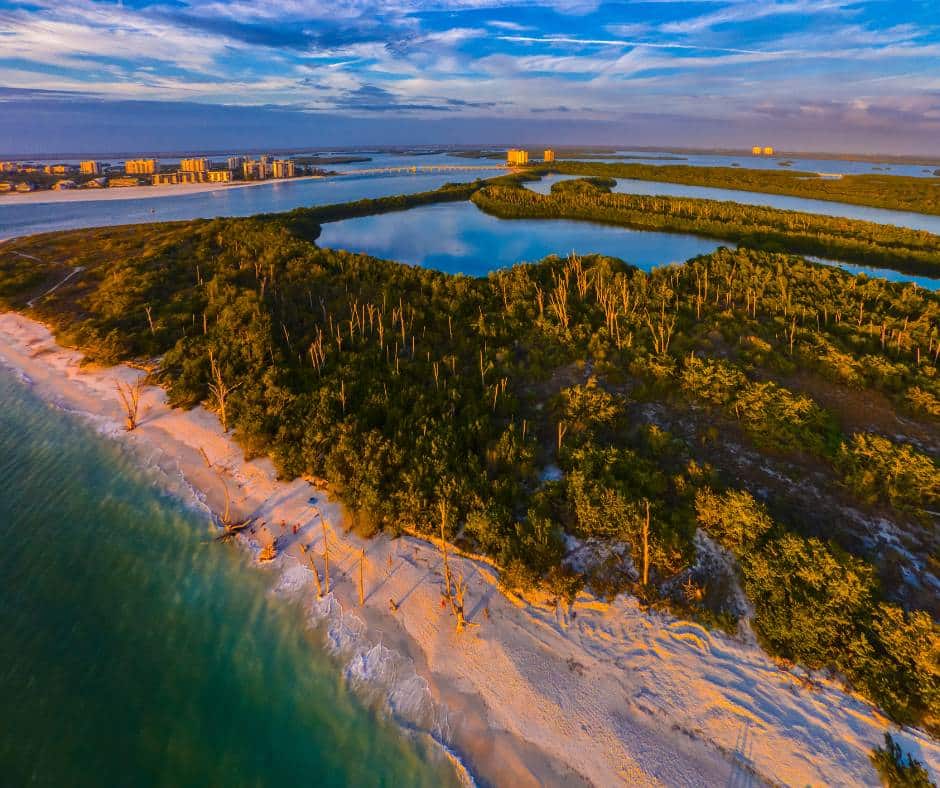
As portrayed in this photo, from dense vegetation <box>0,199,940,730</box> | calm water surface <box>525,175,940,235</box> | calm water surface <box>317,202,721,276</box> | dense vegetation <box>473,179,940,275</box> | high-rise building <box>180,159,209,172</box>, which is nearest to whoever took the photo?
dense vegetation <box>0,199,940,730</box>

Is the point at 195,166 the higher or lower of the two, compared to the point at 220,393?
higher

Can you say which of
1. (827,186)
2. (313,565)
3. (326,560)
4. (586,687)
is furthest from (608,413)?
(827,186)

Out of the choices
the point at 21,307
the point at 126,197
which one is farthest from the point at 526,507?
the point at 126,197

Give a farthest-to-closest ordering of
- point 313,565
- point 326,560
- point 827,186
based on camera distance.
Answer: point 827,186 < point 313,565 < point 326,560

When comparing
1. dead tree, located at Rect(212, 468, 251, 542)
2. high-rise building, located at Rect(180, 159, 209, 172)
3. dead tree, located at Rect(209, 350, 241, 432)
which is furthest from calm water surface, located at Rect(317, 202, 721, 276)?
high-rise building, located at Rect(180, 159, 209, 172)

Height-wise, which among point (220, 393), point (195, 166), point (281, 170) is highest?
point (195, 166)

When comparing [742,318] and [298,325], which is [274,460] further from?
[742,318]

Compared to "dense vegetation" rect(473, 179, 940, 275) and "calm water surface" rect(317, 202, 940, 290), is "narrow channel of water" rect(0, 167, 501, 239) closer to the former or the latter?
"calm water surface" rect(317, 202, 940, 290)

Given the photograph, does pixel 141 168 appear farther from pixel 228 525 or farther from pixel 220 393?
pixel 228 525
